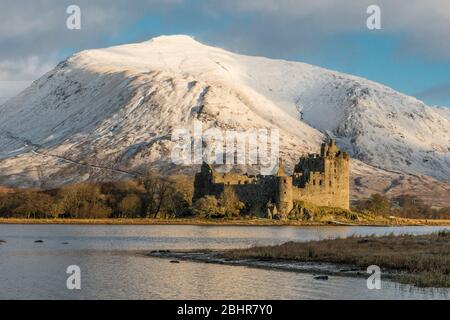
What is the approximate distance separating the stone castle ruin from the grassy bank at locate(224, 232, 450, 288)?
68298mm

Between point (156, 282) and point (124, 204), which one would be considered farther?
point (124, 204)

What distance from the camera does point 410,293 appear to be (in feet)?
120

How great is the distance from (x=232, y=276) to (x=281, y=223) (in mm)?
83034

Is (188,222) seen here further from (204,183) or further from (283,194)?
(283,194)

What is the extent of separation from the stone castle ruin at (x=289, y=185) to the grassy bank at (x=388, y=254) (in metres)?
68.3

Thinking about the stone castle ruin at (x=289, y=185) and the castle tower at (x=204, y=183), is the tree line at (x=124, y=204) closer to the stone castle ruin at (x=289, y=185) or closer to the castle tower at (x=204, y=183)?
the stone castle ruin at (x=289, y=185)

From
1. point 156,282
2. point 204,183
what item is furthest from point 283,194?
point 156,282

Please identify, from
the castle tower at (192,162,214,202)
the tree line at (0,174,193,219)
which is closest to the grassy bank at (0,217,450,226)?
the tree line at (0,174,193,219)

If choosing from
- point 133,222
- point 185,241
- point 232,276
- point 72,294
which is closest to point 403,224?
point 133,222

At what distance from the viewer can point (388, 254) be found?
48.8 meters

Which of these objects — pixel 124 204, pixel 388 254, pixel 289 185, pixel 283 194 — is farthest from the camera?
pixel 124 204

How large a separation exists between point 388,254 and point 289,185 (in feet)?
275

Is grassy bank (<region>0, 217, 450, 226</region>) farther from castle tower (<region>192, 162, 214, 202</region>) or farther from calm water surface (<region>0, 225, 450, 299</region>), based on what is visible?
calm water surface (<region>0, 225, 450, 299</region>)
